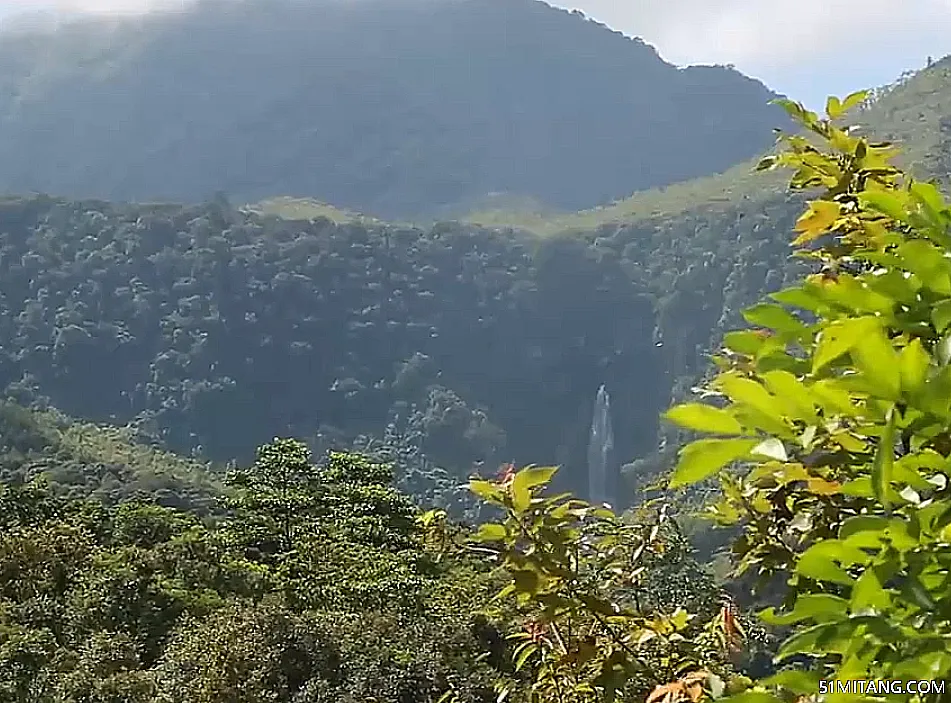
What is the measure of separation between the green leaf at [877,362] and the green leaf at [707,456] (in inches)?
2.8

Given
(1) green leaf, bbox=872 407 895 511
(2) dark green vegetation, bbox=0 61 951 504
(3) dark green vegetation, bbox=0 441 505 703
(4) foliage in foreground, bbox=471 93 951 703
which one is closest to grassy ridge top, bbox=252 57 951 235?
(2) dark green vegetation, bbox=0 61 951 504

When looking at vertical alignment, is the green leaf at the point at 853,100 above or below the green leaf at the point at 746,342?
above

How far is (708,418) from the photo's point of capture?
0.56 m

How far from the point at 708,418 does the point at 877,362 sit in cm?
10

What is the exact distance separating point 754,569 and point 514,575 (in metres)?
0.26

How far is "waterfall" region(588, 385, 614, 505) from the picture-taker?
6788cm

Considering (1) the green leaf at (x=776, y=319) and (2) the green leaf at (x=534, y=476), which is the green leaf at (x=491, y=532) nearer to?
(2) the green leaf at (x=534, y=476)

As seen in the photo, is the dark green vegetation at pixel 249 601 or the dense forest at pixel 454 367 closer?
the dense forest at pixel 454 367

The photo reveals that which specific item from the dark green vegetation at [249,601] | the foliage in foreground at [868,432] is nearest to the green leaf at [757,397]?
the foliage in foreground at [868,432]

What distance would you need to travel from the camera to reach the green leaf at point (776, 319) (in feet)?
1.90

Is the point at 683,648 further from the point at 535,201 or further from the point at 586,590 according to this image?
the point at 535,201

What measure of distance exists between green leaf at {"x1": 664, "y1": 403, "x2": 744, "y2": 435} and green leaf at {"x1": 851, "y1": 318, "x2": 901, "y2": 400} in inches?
2.9

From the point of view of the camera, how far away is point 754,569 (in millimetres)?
1165

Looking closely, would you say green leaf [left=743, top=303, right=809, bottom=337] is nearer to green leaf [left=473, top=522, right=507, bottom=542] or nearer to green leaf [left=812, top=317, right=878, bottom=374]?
green leaf [left=812, top=317, right=878, bottom=374]
